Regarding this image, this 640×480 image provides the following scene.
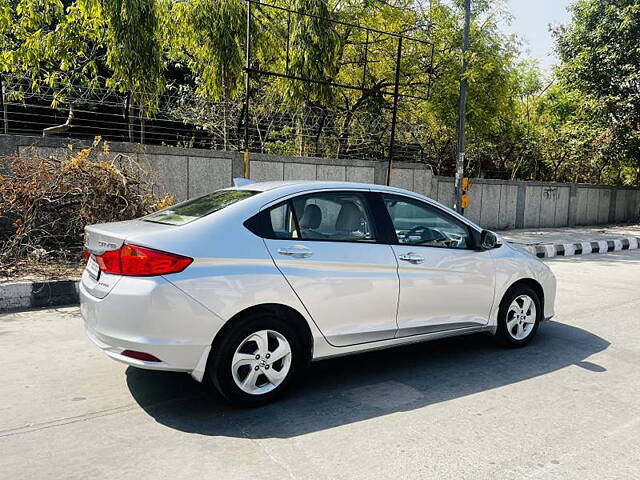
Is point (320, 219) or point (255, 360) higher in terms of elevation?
point (320, 219)

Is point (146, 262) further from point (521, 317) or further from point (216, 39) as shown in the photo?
point (216, 39)

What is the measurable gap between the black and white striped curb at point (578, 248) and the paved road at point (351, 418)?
755cm

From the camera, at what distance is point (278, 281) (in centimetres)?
362

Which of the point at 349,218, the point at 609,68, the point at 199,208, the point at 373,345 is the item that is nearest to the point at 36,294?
the point at 199,208

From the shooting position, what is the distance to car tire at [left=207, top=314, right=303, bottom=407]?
349 centimetres

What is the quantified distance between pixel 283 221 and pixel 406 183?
36.0 ft

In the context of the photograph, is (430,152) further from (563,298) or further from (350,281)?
(350,281)

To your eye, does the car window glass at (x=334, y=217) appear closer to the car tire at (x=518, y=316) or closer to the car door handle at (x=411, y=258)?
the car door handle at (x=411, y=258)

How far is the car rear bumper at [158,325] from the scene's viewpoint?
330cm

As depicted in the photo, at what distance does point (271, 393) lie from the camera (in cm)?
370

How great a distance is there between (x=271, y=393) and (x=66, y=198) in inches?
214

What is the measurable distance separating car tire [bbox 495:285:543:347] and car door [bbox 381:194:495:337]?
24 centimetres

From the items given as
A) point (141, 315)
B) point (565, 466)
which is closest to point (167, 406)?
point (141, 315)

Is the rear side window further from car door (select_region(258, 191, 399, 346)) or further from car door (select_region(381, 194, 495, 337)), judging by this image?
car door (select_region(381, 194, 495, 337))
